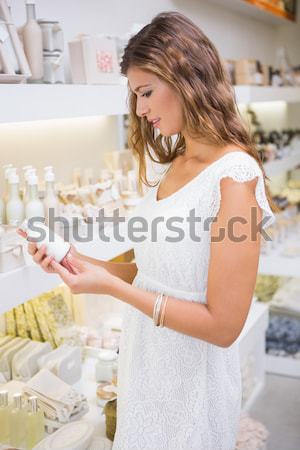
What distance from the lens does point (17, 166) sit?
6.90ft

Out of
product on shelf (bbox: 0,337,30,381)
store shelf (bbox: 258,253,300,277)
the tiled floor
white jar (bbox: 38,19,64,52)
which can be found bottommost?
the tiled floor

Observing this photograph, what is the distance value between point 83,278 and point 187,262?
0.23m

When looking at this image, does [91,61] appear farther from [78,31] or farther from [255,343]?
[255,343]

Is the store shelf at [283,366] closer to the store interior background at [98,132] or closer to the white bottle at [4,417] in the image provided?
the store interior background at [98,132]

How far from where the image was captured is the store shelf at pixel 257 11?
3625 mm

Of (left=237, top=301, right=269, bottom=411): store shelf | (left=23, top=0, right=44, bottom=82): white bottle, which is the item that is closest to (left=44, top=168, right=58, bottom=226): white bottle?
(left=23, top=0, right=44, bottom=82): white bottle

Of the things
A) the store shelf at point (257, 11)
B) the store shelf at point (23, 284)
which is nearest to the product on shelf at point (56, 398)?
the store shelf at point (23, 284)

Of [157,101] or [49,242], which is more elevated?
[157,101]

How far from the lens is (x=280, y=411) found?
314 centimetres

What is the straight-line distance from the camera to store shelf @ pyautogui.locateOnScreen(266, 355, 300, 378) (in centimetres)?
351

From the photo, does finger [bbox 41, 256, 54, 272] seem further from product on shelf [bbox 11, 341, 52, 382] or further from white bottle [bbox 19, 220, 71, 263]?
product on shelf [bbox 11, 341, 52, 382]

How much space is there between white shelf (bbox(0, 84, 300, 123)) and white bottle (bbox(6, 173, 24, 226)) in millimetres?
242

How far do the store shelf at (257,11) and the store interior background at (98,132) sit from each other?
0.04m

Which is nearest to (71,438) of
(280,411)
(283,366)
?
(280,411)
